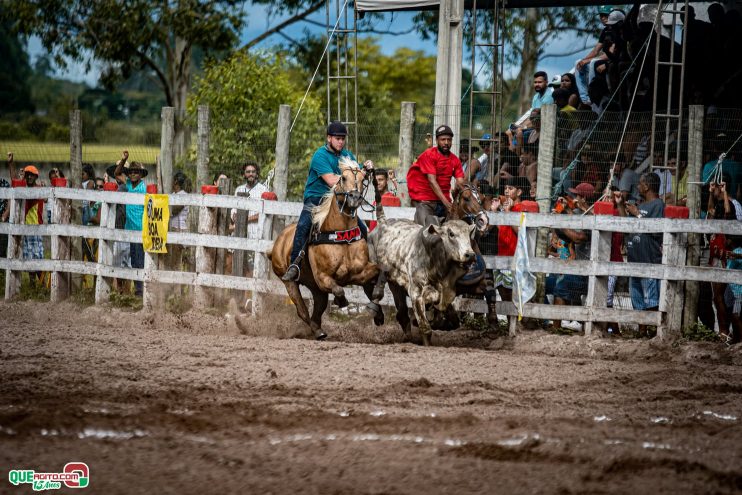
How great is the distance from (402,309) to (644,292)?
3.00 meters

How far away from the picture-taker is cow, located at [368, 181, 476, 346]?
10.9m

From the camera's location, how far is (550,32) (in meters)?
37.2

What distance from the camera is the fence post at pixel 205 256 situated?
47.2 ft

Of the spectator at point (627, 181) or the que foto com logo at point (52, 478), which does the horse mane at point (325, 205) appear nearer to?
the spectator at point (627, 181)

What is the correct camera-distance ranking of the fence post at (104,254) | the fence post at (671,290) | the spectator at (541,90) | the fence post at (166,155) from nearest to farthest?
the fence post at (671,290), the fence post at (104,254), the fence post at (166,155), the spectator at (541,90)

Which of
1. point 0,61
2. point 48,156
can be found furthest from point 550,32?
point 0,61

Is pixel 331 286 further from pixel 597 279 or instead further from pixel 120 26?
pixel 120 26

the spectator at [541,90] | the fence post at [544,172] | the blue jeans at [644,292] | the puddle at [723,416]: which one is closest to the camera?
the puddle at [723,416]

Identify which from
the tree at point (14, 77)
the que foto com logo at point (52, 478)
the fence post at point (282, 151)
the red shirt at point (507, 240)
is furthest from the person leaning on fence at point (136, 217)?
the tree at point (14, 77)

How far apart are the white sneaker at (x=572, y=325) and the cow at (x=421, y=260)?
178 centimetres

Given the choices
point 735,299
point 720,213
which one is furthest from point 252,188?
point 735,299

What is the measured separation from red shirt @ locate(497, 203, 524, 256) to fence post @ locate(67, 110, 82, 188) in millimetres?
8285

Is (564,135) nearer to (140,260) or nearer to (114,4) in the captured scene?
(140,260)

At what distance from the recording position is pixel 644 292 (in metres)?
11.9
